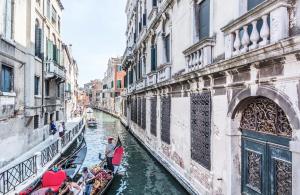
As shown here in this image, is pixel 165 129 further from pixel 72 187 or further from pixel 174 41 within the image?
pixel 72 187

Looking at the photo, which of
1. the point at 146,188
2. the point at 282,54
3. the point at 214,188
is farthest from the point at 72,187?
the point at 282,54

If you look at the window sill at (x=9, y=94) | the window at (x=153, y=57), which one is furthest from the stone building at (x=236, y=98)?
the window sill at (x=9, y=94)

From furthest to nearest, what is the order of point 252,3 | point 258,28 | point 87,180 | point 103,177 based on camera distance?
point 103,177
point 87,180
point 252,3
point 258,28

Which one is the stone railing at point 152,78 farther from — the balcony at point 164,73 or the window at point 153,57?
the balcony at point 164,73

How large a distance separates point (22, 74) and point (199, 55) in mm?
7203

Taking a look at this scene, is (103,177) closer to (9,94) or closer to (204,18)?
(9,94)

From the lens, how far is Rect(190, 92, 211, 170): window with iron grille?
20.0ft

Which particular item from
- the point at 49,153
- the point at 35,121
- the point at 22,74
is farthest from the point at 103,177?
the point at 35,121

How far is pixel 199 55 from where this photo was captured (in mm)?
6504

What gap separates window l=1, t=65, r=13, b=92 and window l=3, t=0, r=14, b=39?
1051mm

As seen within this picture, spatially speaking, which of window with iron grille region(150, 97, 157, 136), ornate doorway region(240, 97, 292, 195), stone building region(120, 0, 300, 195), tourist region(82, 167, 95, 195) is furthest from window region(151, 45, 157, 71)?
ornate doorway region(240, 97, 292, 195)

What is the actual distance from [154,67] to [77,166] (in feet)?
18.3

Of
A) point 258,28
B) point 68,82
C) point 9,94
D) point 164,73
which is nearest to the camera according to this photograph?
point 258,28

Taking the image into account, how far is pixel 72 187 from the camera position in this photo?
630cm
